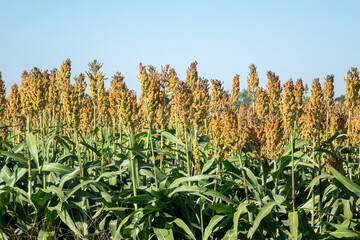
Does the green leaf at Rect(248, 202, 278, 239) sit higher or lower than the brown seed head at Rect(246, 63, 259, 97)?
lower

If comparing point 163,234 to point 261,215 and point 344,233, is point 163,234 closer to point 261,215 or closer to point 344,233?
point 261,215

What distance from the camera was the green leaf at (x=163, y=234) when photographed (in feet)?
12.8

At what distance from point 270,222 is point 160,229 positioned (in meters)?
1.06

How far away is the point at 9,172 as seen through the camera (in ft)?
15.5

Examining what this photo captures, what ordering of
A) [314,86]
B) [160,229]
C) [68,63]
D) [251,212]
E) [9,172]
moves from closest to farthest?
1. [251,212]
2. [160,229]
3. [314,86]
4. [9,172]
5. [68,63]

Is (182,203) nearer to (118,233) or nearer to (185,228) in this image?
(185,228)

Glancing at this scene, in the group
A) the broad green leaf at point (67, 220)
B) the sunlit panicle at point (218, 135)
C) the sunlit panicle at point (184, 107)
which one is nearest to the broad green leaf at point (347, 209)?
the sunlit panicle at point (218, 135)

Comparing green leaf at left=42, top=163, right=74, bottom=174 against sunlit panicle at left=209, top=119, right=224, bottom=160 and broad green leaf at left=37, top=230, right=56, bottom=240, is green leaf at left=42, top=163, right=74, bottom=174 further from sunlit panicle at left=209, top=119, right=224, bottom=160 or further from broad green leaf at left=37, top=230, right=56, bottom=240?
sunlit panicle at left=209, top=119, right=224, bottom=160

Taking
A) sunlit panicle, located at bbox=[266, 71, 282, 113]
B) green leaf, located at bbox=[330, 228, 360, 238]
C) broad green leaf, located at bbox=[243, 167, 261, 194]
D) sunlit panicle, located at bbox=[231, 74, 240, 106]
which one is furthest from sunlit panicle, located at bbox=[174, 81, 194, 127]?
sunlit panicle, located at bbox=[231, 74, 240, 106]

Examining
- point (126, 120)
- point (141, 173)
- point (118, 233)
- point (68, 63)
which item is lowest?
point (118, 233)

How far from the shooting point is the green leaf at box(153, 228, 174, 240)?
12.8 ft

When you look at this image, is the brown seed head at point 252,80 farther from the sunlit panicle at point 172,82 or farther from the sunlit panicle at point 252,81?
the sunlit panicle at point 172,82

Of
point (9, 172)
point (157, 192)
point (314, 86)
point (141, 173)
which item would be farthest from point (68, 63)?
point (314, 86)

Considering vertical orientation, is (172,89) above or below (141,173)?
above
